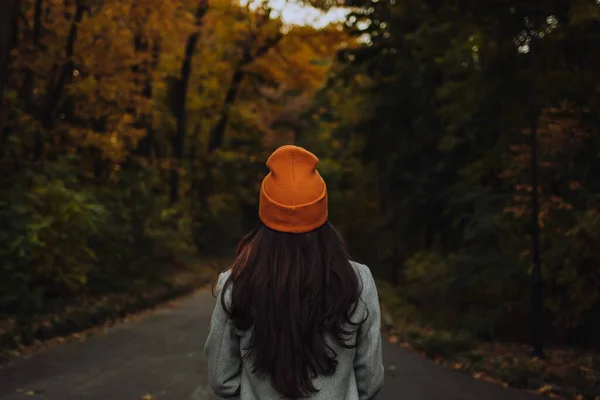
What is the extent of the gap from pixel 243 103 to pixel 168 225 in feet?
44.4

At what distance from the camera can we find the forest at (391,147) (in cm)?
1095

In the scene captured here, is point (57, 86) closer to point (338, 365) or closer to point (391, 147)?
point (391, 147)

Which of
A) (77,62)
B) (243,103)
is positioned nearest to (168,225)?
(77,62)

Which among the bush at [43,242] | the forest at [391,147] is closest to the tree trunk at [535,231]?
the forest at [391,147]

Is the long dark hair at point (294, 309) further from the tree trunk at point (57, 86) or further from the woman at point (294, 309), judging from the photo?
the tree trunk at point (57, 86)

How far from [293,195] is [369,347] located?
61 cm

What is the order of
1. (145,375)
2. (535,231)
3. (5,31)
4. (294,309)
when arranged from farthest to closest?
1. (535,231)
2. (5,31)
3. (145,375)
4. (294,309)

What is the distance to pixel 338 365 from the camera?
273cm

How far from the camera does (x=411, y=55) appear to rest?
22.1 meters

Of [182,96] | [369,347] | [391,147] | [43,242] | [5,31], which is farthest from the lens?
[182,96]

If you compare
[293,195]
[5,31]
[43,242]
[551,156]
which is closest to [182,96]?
[43,242]

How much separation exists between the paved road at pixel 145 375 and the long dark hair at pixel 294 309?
227 inches

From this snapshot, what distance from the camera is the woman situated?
2674 millimetres

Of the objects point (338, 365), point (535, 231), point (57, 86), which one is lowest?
point (535, 231)
